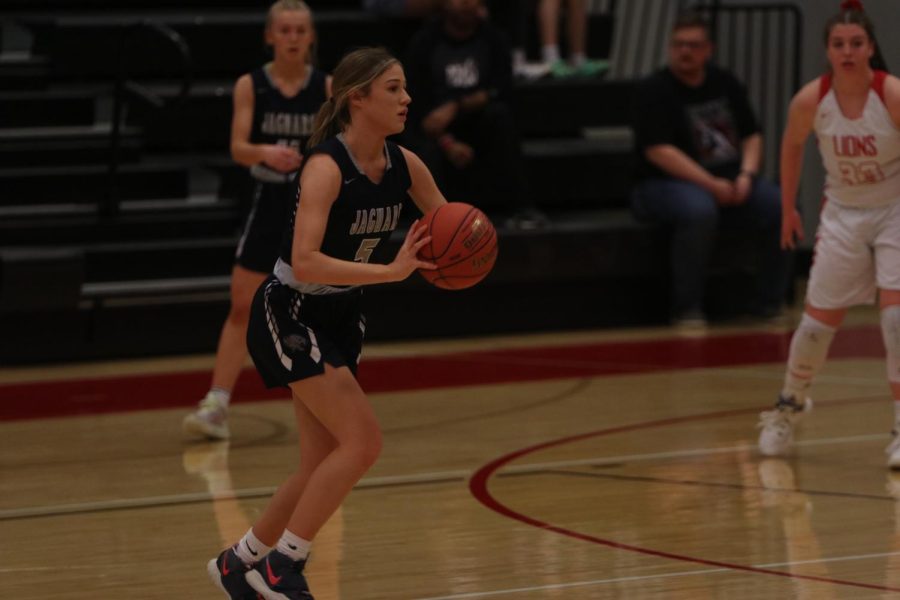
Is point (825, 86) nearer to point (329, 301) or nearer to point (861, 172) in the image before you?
point (861, 172)

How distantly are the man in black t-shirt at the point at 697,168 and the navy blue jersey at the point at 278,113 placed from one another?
3.57 m

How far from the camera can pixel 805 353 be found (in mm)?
6199

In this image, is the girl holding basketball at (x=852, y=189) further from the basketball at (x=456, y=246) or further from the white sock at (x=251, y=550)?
the white sock at (x=251, y=550)

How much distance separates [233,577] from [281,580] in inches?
7.4

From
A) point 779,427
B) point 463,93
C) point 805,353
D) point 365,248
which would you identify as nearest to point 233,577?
point 365,248

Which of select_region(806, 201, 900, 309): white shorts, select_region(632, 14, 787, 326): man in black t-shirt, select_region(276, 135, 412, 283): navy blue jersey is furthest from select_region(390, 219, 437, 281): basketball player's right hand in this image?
select_region(632, 14, 787, 326): man in black t-shirt

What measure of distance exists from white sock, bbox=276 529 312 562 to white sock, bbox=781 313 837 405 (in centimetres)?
267

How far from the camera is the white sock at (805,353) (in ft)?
20.2

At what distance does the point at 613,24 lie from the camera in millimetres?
12062

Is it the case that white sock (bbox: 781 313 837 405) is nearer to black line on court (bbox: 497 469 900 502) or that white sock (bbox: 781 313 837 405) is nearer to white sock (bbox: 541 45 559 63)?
black line on court (bbox: 497 469 900 502)

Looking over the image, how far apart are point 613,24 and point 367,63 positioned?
8.00m

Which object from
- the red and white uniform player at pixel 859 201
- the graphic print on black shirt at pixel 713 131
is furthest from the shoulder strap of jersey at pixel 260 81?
the graphic print on black shirt at pixel 713 131

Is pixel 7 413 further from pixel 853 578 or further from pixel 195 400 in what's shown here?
pixel 853 578

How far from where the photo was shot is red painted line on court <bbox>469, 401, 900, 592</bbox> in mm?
4492
